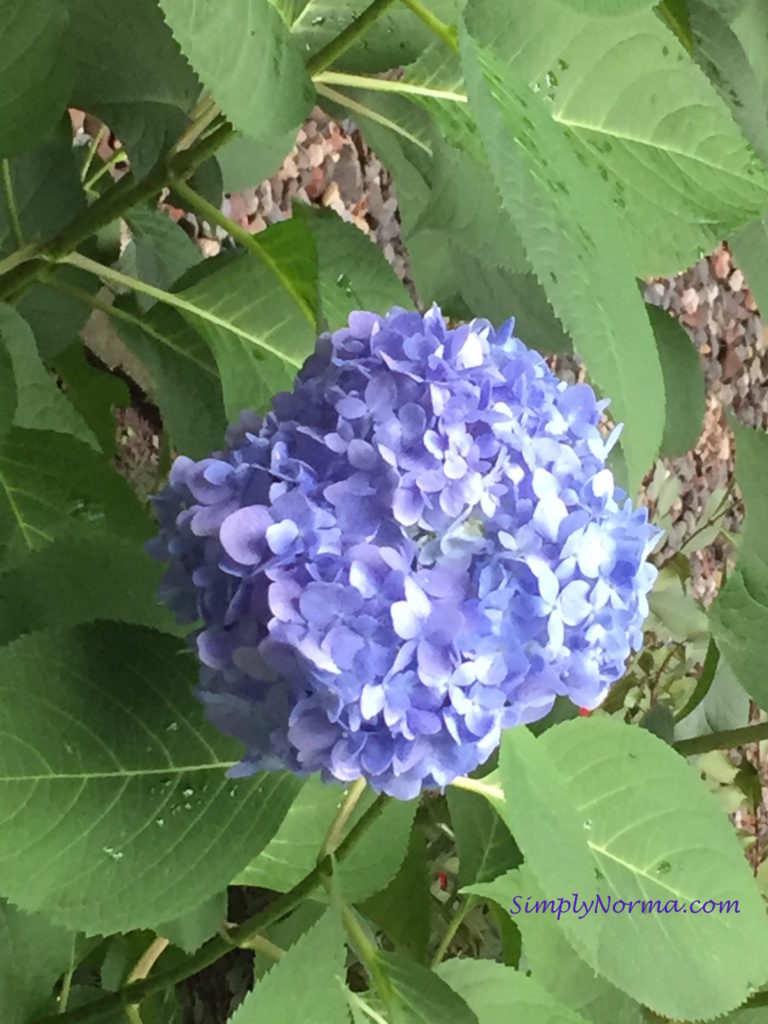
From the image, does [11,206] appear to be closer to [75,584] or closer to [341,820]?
[75,584]

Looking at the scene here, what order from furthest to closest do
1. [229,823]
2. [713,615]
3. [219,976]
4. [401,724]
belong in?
[219,976] → [713,615] → [229,823] → [401,724]

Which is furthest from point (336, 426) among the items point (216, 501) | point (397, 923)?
point (397, 923)

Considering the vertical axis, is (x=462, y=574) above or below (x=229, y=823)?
above

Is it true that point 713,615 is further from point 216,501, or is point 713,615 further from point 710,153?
point 216,501

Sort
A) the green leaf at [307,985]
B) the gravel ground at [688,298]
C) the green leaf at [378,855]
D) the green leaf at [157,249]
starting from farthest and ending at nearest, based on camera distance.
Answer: the gravel ground at [688,298]
the green leaf at [157,249]
the green leaf at [378,855]
the green leaf at [307,985]

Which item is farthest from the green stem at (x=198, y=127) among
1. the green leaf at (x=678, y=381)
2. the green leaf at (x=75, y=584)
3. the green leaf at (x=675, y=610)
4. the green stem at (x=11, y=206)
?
the green leaf at (x=675, y=610)

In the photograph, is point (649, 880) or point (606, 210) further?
point (649, 880)

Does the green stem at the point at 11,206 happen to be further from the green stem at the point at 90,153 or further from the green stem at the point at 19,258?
the green stem at the point at 90,153
